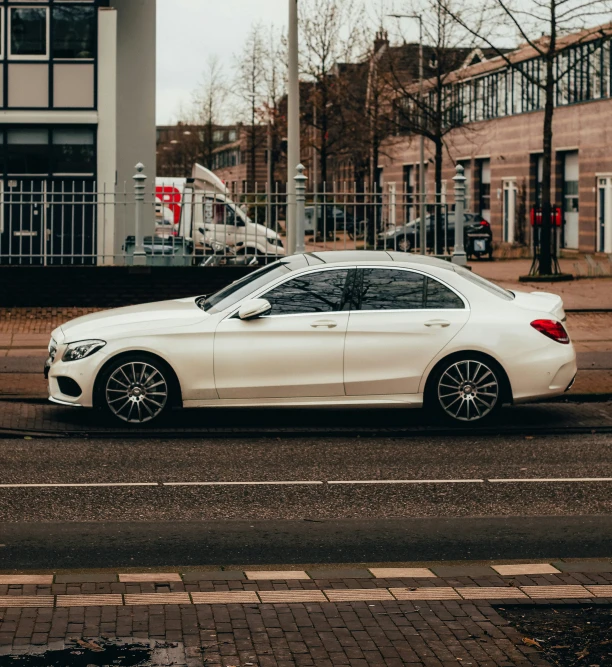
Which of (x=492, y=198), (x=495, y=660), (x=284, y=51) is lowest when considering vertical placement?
(x=495, y=660)

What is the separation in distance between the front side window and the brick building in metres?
29.1

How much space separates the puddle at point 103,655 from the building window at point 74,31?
1048 inches

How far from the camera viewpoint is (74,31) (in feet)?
97.9

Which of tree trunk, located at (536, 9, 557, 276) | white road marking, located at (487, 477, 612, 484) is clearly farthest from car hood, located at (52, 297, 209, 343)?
tree trunk, located at (536, 9, 557, 276)

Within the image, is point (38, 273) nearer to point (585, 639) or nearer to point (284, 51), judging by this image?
point (585, 639)

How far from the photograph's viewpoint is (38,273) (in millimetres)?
18766

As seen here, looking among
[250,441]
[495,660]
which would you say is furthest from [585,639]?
[250,441]

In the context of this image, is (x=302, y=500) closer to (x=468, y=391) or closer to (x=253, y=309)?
(x=253, y=309)

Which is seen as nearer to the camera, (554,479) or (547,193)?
(554,479)

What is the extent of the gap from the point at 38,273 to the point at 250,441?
9316 millimetres

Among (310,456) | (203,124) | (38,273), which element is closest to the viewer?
(310,456)

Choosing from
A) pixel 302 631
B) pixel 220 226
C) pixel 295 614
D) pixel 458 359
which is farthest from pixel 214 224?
pixel 302 631

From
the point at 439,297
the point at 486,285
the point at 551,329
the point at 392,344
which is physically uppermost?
the point at 486,285

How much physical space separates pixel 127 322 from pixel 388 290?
7.34 feet
